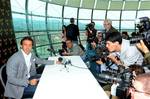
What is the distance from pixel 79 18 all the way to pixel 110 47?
9422 millimetres

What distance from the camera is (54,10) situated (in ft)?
38.9

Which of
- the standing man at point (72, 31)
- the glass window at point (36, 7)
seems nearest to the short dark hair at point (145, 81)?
the standing man at point (72, 31)

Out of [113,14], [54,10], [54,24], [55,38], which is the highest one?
[54,10]

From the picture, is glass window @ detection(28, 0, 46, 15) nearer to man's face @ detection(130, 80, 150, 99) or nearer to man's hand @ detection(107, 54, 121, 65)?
man's hand @ detection(107, 54, 121, 65)

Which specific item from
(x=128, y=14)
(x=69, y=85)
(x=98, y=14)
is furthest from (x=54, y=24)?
(x=69, y=85)

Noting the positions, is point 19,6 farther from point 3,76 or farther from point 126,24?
point 126,24

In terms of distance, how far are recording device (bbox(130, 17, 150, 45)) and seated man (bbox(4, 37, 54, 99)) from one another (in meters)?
1.48

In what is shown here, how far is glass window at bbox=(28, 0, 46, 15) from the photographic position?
397 inches

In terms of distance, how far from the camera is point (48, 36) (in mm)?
11508

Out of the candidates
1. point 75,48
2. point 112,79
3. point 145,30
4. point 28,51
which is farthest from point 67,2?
point 112,79

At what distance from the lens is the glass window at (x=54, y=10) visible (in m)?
11.6

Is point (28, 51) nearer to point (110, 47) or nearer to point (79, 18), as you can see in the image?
point (110, 47)

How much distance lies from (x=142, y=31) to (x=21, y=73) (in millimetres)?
1722

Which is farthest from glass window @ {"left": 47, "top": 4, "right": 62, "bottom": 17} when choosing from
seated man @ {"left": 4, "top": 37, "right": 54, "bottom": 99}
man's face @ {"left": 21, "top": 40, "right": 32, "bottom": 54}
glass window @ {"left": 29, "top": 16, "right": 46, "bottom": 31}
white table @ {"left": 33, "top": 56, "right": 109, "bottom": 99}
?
man's face @ {"left": 21, "top": 40, "right": 32, "bottom": 54}
